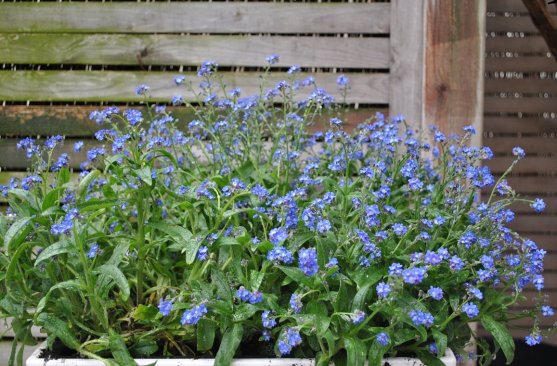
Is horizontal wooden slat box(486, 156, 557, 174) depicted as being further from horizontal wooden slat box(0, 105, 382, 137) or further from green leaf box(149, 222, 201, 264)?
green leaf box(149, 222, 201, 264)

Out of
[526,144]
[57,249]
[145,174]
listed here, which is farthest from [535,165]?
[57,249]

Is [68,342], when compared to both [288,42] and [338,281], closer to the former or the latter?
[338,281]

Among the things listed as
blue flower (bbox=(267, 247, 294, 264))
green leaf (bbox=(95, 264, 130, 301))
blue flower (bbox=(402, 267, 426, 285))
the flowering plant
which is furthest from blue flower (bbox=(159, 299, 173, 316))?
blue flower (bbox=(402, 267, 426, 285))

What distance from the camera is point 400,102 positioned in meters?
2.54

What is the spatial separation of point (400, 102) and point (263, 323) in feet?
4.14

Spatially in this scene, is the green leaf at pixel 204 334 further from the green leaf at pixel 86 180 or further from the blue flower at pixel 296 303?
the green leaf at pixel 86 180

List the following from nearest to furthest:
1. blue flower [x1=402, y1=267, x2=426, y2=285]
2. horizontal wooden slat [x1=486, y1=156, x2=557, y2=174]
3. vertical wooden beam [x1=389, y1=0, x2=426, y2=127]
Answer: blue flower [x1=402, y1=267, x2=426, y2=285], vertical wooden beam [x1=389, y1=0, x2=426, y2=127], horizontal wooden slat [x1=486, y1=156, x2=557, y2=174]

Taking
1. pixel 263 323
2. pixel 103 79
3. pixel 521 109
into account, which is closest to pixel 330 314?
pixel 263 323

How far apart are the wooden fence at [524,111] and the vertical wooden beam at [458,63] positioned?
0.49 meters

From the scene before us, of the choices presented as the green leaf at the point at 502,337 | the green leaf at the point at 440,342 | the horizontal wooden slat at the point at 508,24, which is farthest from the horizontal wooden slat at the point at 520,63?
the green leaf at the point at 440,342

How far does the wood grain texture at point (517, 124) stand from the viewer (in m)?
2.89

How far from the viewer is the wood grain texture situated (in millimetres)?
2889

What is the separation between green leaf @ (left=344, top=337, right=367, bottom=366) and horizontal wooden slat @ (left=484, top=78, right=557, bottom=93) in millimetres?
1689

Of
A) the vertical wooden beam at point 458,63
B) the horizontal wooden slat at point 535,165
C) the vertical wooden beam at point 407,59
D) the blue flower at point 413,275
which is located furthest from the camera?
the horizontal wooden slat at point 535,165
